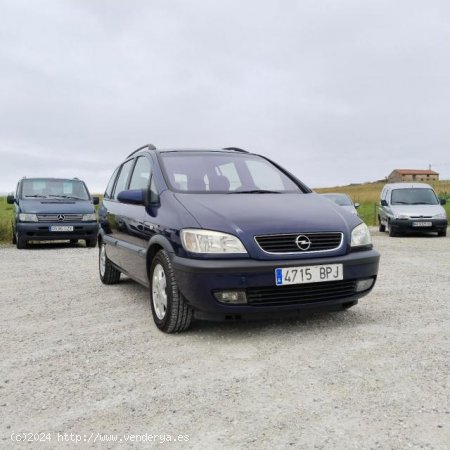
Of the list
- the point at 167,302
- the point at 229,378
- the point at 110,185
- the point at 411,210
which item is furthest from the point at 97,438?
the point at 411,210

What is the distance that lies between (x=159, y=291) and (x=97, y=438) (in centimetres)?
194

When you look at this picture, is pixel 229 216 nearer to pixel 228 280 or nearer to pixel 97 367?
pixel 228 280

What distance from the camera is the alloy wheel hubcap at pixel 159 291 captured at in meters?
4.20

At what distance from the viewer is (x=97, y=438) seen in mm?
2400

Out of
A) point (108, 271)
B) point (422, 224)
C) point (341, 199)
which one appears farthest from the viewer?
point (341, 199)

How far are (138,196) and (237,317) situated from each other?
1.52 meters

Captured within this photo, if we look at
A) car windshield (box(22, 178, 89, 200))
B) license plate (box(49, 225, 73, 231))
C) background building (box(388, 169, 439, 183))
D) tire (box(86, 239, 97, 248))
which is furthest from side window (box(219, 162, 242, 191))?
background building (box(388, 169, 439, 183))

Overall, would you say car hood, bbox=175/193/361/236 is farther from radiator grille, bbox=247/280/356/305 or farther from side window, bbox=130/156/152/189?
side window, bbox=130/156/152/189

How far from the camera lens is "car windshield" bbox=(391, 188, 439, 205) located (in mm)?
15297

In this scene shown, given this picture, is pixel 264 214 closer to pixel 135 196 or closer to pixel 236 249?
pixel 236 249

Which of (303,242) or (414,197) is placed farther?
(414,197)

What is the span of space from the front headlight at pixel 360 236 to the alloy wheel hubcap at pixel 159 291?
1.58 m

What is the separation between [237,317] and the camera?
3.80m

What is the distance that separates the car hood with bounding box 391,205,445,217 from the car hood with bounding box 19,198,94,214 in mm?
8526
